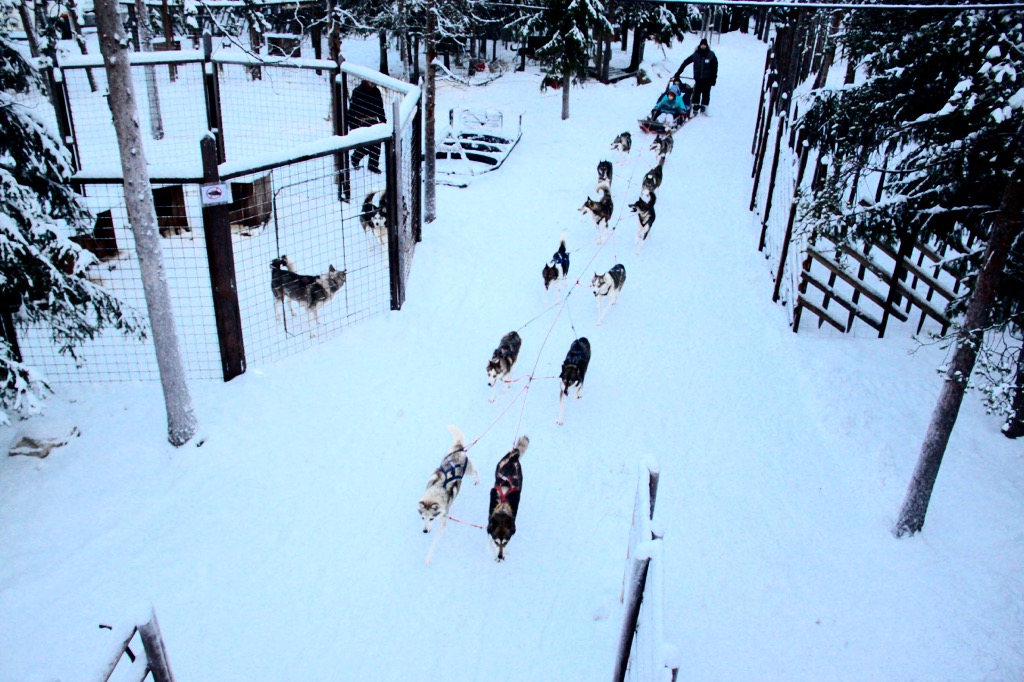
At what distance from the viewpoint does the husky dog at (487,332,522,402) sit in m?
8.35

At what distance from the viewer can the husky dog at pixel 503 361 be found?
8.35m

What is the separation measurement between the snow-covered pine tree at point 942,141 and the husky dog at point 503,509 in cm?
377

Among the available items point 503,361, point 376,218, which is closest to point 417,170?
point 376,218

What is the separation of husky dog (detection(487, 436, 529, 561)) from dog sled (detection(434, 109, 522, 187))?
33.8ft

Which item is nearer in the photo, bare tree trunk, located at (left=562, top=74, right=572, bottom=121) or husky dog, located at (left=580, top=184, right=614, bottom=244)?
husky dog, located at (left=580, top=184, right=614, bottom=244)

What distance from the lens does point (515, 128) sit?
68.1 feet

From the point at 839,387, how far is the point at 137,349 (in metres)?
8.47

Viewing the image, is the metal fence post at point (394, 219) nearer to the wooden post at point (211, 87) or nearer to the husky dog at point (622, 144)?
the wooden post at point (211, 87)

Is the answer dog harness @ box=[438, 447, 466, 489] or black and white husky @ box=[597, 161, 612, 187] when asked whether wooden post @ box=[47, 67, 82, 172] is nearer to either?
dog harness @ box=[438, 447, 466, 489]

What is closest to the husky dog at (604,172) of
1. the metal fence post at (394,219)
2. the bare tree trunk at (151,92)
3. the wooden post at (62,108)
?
the metal fence post at (394,219)

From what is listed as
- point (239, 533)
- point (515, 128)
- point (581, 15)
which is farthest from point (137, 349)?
point (581, 15)

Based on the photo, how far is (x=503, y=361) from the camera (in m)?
8.40

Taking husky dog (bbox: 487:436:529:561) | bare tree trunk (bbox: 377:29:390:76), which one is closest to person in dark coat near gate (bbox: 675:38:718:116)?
bare tree trunk (bbox: 377:29:390:76)

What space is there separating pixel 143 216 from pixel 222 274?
130 centimetres
